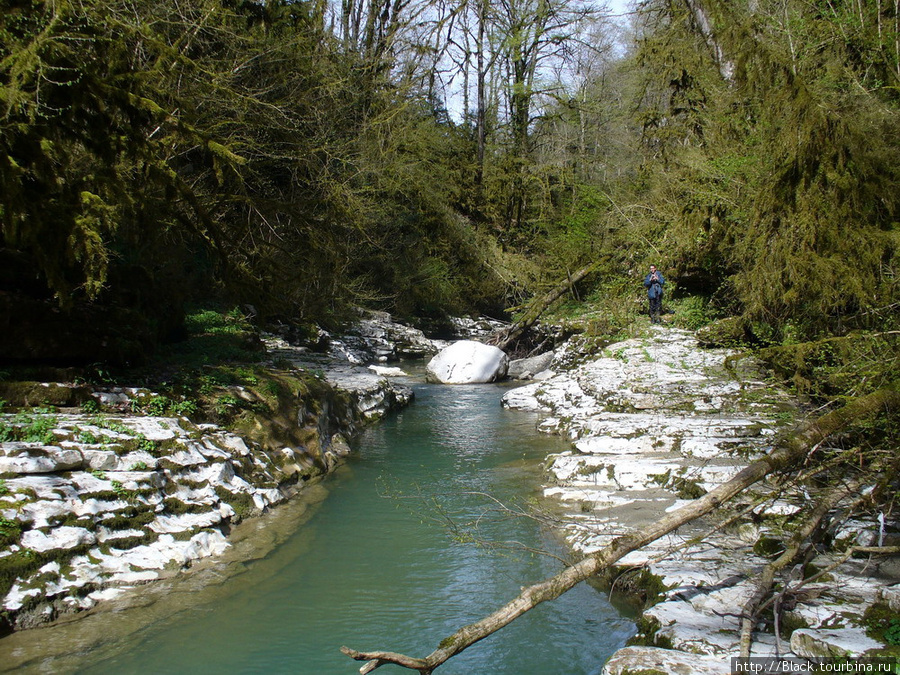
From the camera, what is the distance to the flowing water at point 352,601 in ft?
13.8

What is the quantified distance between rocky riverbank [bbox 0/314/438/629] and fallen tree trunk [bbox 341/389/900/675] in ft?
9.09

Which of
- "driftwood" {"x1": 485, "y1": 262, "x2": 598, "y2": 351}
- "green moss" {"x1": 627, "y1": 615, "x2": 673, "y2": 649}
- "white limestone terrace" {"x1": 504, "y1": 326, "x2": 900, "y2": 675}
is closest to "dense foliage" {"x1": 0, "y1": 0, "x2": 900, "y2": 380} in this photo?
"driftwood" {"x1": 485, "y1": 262, "x2": 598, "y2": 351}

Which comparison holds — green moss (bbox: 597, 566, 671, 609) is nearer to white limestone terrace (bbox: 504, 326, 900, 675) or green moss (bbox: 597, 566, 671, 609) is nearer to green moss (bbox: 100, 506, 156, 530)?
white limestone terrace (bbox: 504, 326, 900, 675)

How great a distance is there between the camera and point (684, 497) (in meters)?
6.32

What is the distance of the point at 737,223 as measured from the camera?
10.2m

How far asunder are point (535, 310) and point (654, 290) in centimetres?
410

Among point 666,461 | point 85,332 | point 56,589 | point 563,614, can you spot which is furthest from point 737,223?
point 56,589

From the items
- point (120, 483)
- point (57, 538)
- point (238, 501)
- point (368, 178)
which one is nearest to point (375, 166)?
point (368, 178)

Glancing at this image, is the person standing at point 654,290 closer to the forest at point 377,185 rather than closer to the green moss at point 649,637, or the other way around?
the forest at point 377,185

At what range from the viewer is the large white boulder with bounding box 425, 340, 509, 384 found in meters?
16.0

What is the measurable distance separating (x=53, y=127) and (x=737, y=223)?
9.55m

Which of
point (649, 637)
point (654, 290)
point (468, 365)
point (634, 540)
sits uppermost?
point (654, 290)

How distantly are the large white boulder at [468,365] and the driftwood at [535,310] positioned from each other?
1.66 metres

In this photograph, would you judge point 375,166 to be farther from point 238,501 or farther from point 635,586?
point 635,586
